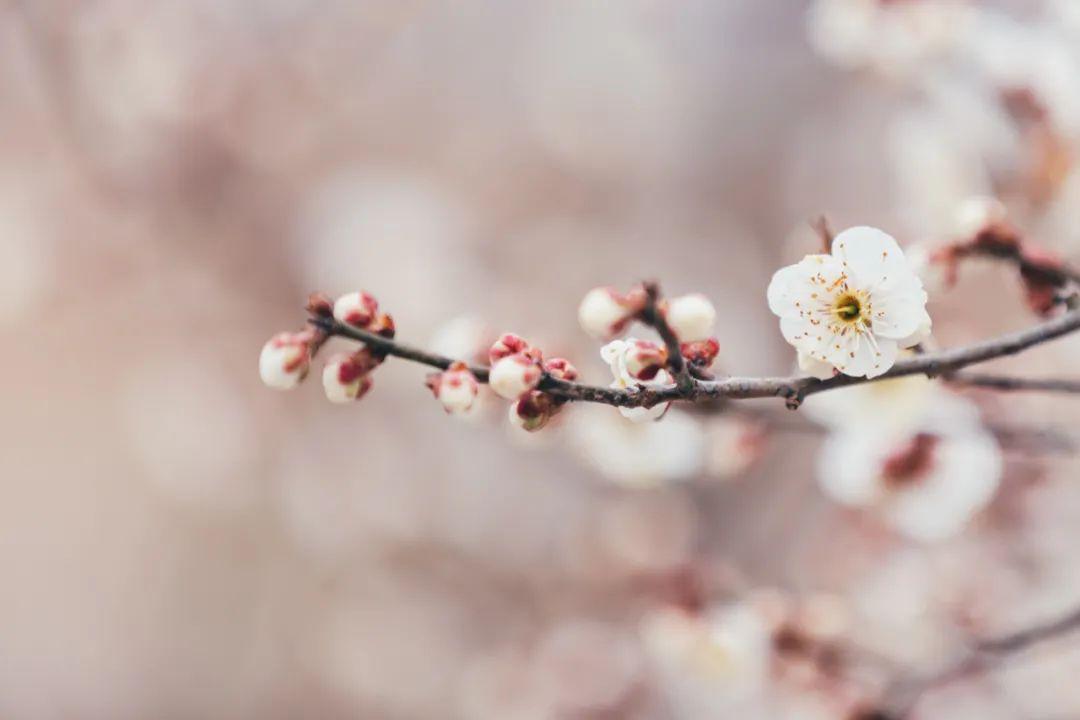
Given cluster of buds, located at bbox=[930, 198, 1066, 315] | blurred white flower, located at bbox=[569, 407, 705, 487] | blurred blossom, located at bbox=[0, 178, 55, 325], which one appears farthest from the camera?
blurred blossom, located at bbox=[0, 178, 55, 325]

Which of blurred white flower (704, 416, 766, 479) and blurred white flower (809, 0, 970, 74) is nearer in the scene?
blurred white flower (704, 416, 766, 479)

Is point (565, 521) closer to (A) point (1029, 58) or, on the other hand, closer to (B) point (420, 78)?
(B) point (420, 78)

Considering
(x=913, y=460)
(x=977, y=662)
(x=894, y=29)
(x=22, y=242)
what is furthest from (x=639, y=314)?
(x=22, y=242)

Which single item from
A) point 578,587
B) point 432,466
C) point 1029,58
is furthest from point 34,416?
point 1029,58

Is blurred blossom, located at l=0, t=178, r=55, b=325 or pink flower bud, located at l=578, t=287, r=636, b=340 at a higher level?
blurred blossom, located at l=0, t=178, r=55, b=325

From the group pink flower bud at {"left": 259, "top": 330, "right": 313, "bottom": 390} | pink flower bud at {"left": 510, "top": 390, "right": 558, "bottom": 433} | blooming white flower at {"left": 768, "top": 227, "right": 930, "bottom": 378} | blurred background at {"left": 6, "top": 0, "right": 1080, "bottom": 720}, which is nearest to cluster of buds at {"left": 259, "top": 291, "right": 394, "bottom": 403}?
pink flower bud at {"left": 259, "top": 330, "right": 313, "bottom": 390}

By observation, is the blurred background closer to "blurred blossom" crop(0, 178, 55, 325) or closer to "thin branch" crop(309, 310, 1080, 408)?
"blurred blossom" crop(0, 178, 55, 325)

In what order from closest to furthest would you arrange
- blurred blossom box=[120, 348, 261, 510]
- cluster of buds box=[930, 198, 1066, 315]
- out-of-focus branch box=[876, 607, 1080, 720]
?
1. cluster of buds box=[930, 198, 1066, 315]
2. out-of-focus branch box=[876, 607, 1080, 720]
3. blurred blossom box=[120, 348, 261, 510]

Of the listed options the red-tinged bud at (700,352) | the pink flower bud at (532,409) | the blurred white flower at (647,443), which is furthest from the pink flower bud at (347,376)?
the blurred white flower at (647,443)
